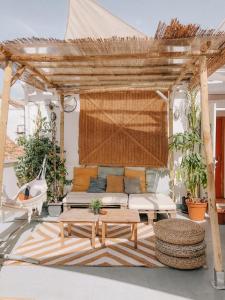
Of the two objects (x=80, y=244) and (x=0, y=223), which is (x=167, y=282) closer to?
(x=80, y=244)

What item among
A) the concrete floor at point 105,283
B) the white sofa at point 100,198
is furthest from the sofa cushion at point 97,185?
the concrete floor at point 105,283

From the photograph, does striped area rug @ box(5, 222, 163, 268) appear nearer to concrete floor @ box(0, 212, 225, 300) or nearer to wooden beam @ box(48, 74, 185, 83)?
concrete floor @ box(0, 212, 225, 300)

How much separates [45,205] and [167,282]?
180 inches

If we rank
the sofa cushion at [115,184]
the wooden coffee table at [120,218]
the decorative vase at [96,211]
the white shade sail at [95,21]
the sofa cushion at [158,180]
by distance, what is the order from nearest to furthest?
the wooden coffee table at [120,218]
the decorative vase at [96,211]
the sofa cushion at [115,184]
the sofa cushion at [158,180]
the white shade sail at [95,21]

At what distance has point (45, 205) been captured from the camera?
7.70 meters

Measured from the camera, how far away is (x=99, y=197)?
6961 mm

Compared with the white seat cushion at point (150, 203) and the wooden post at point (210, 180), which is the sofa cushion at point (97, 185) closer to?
the white seat cushion at point (150, 203)

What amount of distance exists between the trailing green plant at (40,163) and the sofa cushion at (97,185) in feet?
2.64

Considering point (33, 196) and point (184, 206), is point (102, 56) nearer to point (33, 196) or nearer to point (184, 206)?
point (33, 196)

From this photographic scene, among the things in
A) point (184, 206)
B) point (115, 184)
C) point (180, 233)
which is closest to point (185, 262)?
point (180, 233)

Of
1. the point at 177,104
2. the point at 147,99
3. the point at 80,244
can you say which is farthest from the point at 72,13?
the point at 80,244

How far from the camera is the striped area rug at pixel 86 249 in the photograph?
447cm

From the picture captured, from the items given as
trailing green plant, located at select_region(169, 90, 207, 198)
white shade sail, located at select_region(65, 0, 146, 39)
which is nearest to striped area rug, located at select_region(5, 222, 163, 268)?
trailing green plant, located at select_region(169, 90, 207, 198)

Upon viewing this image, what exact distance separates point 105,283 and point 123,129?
480 cm
